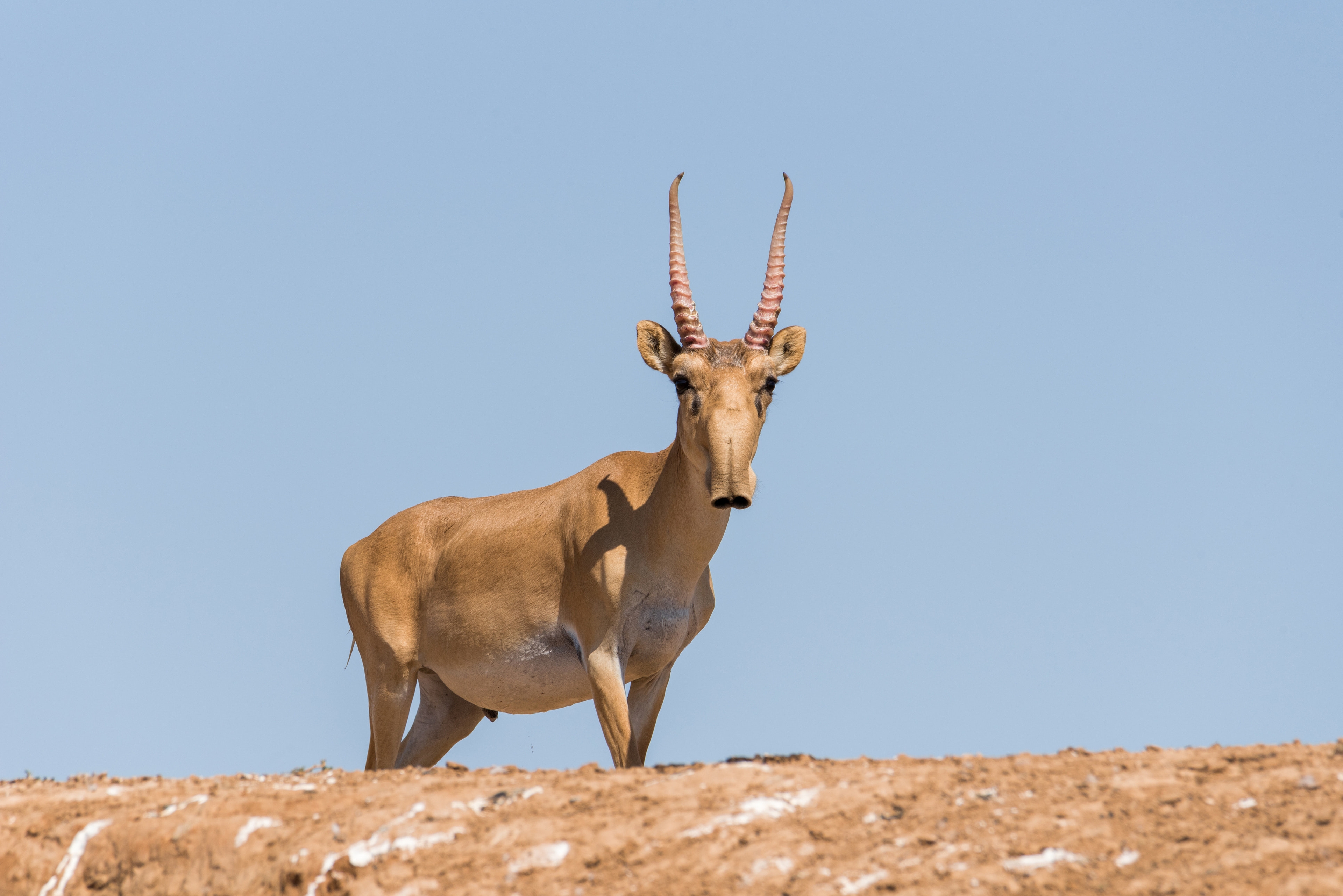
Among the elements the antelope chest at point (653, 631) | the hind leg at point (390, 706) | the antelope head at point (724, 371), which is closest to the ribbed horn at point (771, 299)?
the antelope head at point (724, 371)

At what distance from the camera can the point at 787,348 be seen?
42.7ft

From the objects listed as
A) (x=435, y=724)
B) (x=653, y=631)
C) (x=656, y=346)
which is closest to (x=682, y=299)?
(x=656, y=346)

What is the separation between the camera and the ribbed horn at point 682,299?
12562mm

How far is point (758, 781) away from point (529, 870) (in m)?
1.45

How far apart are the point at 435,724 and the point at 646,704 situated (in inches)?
121

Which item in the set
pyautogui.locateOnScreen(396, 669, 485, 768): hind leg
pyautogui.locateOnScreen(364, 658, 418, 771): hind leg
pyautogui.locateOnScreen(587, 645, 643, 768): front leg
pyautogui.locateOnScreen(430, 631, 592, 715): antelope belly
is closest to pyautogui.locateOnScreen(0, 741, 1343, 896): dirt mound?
pyautogui.locateOnScreen(587, 645, 643, 768): front leg

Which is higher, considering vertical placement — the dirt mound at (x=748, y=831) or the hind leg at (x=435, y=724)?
the hind leg at (x=435, y=724)

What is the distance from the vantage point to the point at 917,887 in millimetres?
6797

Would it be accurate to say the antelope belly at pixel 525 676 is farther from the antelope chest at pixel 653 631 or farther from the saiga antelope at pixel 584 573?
the antelope chest at pixel 653 631

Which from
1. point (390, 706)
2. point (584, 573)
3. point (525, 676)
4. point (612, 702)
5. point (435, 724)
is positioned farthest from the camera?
A: point (435, 724)

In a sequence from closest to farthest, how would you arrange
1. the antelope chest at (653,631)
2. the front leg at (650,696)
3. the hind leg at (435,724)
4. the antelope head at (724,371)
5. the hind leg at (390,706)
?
the antelope head at (724,371), the antelope chest at (653,631), the front leg at (650,696), the hind leg at (390,706), the hind leg at (435,724)

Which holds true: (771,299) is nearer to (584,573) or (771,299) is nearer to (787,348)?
(787,348)

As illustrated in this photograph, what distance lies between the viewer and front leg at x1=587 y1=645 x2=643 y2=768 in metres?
11.7

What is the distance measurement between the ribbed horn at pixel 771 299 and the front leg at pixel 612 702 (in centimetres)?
301
